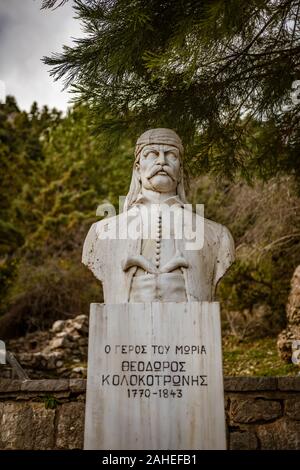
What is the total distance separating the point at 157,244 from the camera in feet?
12.4

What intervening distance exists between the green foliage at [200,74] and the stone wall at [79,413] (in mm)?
2275

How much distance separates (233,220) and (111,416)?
7078 mm

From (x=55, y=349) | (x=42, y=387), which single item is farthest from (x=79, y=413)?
(x=55, y=349)

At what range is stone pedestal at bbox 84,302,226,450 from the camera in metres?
3.08

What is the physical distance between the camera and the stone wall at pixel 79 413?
479cm

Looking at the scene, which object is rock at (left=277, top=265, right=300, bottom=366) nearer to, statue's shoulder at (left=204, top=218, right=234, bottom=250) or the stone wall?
the stone wall

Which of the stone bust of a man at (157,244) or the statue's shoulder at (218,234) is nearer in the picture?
the stone bust of a man at (157,244)

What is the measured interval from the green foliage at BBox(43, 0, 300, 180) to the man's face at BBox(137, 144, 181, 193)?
0.66m

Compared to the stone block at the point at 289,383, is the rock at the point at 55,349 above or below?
above

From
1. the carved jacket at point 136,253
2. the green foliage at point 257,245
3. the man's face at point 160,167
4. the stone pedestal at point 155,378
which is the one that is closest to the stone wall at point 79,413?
the carved jacket at point 136,253

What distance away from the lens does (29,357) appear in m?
8.79

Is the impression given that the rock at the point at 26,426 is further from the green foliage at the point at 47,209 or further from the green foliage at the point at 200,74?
the green foliage at the point at 47,209

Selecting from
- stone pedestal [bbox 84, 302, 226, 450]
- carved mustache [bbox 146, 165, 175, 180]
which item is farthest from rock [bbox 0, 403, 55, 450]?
carved mustache [bbox 146, 165, 175, 180]
